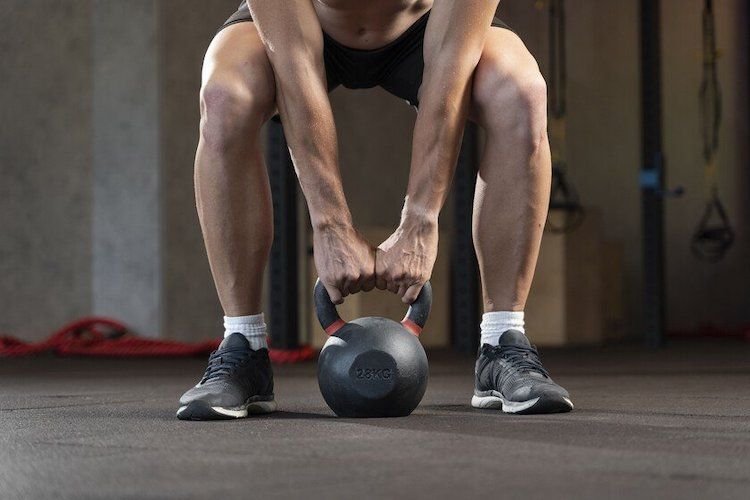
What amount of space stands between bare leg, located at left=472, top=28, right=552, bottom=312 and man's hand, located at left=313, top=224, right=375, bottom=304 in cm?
28

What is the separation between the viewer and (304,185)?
6.18 feet

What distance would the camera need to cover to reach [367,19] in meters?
2.03

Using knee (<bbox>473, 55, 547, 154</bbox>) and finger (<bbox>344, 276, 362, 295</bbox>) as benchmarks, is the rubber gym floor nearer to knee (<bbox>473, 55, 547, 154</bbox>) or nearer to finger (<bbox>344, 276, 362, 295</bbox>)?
finger (<bbox>344, 276, 362, 295</bbox>)

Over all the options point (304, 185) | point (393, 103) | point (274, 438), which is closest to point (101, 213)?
point (393, 103)

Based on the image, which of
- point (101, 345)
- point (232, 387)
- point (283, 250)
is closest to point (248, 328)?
point (232, 387)

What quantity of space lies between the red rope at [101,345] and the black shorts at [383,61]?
201 centimetres

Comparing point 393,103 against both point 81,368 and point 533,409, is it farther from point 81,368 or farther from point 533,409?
point 533,409

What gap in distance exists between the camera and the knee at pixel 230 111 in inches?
75.0

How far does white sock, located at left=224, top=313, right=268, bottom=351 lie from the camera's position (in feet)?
6.50

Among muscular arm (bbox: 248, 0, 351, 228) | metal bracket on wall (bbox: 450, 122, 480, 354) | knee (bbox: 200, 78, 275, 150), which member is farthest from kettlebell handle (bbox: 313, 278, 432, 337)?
metal bracket on wall (bbox: 450, 122, 480, 354)

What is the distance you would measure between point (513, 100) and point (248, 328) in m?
0.58

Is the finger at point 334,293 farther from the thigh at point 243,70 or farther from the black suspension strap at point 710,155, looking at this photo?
the black suspension strap at point 710,155

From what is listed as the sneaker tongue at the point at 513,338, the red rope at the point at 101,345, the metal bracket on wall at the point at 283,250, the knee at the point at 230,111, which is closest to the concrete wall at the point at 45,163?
the red rope at the point at 101,345

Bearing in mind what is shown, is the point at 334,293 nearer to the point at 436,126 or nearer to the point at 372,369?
the point at 372,369
